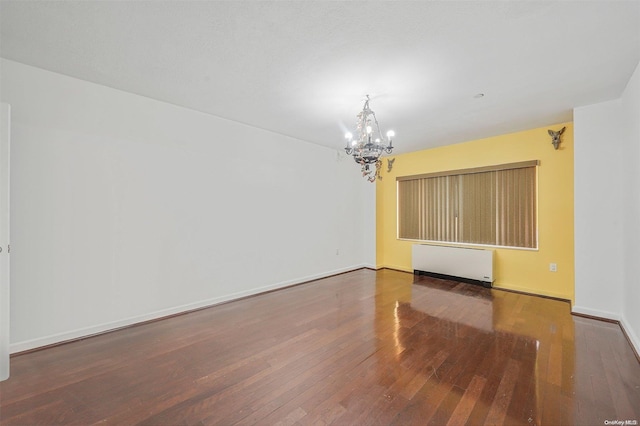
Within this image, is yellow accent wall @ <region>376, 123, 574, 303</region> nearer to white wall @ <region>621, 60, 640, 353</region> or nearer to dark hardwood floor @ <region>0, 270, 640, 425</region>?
dark hardwood floor @ <region>0, 270, 640, 425</region>

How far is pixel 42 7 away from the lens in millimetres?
1833

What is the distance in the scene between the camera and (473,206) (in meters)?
4.99

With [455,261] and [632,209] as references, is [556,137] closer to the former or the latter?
[632,209]

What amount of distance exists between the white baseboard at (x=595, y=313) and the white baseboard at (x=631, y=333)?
9cm

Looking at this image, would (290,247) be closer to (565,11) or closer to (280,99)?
(280,99)

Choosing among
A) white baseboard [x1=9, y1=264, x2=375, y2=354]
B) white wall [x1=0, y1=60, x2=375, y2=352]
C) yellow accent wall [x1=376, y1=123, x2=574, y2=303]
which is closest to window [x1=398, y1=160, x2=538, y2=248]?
yellow accent wall [x1=376, y1=123, x2=574, y2=303]

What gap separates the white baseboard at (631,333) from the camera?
8.33ft

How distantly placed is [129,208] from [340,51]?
9.10 ft

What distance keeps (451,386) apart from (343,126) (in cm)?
341

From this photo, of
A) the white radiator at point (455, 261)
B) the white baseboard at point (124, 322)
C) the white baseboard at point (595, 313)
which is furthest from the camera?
the white radiator at point (455, 261)

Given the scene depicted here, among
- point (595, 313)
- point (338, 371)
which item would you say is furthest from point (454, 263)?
point (338, 371)

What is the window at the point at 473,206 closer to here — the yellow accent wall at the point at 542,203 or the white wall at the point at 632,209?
the yellow accent wall at the point at 542,203

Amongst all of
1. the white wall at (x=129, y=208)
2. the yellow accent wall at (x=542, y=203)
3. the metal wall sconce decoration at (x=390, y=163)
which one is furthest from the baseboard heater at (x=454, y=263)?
the white wall at (x=129, y=208)

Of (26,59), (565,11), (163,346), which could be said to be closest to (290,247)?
(163,346)
